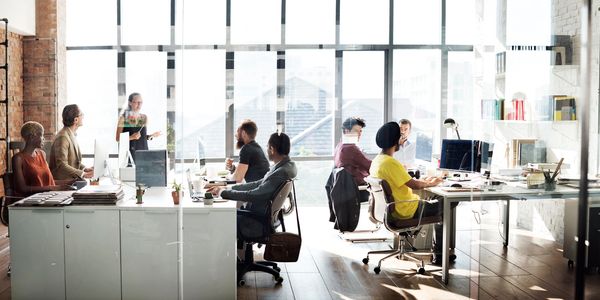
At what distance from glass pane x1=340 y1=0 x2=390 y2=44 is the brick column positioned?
4.27m

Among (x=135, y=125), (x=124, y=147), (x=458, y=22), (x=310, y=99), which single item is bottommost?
(x=124, y=147)

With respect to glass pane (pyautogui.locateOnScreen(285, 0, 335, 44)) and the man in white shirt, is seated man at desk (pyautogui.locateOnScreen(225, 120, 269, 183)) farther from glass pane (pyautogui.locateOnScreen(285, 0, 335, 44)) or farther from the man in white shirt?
the man in white shirt

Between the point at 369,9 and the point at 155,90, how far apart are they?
175 inches

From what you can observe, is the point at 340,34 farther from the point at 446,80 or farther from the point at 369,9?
the point at 446,80

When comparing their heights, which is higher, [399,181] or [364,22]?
[364,22]

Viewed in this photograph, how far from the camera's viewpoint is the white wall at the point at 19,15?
11.9 feet

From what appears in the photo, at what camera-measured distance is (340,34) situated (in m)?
7.57

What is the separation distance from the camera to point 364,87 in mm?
7855

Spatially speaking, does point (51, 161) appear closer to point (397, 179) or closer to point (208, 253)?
point (208, 253)

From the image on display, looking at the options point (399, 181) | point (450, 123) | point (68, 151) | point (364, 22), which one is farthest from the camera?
point (364, 22)

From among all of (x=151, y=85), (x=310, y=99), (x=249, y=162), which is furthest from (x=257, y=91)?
(x=151, y=85)

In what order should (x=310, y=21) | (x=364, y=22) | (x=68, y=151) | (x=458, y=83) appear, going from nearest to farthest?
1. (x=68, y=151)
2. (x=310, y=21)
3. (x=364, y=22)
4. (x=458, y=83)

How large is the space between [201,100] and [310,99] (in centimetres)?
321

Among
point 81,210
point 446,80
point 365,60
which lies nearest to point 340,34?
point 365,60
